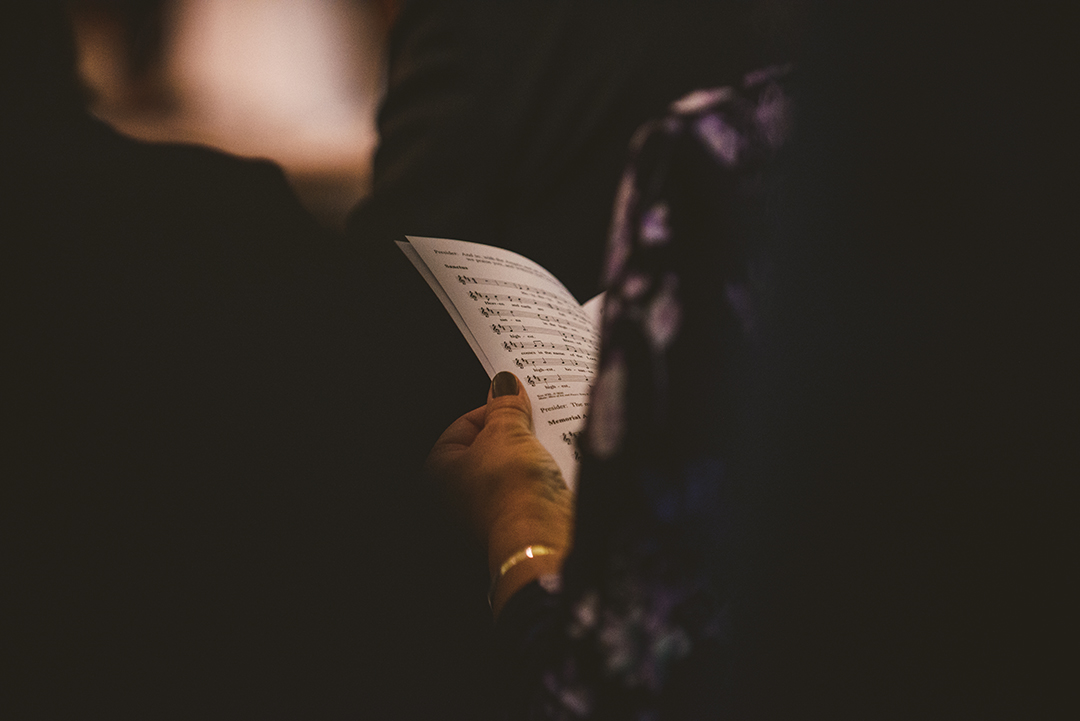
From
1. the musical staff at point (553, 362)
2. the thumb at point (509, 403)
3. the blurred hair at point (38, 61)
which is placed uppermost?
the blurred hair at point (38, 61)

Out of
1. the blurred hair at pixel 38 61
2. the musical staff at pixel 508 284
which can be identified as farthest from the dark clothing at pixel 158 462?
the musical staff at pixel 508 284

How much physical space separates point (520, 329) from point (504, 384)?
0.05 meters

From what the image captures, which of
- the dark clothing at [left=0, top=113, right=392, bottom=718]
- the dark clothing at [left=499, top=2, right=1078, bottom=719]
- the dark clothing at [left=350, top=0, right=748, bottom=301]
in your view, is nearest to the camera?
the dark clothing at [left=499, top=2, right=1078, bottom=719]

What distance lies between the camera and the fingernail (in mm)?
499

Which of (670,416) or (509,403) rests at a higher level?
(670,416)

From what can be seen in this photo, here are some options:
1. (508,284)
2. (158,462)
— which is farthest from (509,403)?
(158,462)

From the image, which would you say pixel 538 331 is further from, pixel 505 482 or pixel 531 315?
pixel 505 482

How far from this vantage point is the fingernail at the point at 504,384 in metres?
0.50

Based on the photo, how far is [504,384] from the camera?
1.65 ft

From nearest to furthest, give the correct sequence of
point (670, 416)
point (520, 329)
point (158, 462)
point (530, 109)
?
point (670, 416)
point (158, 462)
point (520, 329)
point (530, 109)

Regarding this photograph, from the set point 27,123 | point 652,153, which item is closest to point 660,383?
point 652,153

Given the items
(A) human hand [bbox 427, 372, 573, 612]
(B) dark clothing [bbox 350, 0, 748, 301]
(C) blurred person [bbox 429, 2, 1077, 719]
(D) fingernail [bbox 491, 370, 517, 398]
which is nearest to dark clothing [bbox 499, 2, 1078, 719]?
(C) blurred person [bbox 429, 2, 1077, 719]

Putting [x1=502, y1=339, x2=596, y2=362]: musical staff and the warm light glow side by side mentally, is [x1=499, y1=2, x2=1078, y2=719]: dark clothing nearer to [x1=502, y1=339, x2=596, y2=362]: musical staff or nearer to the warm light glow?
[x1=502, y1=339, x2=596, y2=362]: musical staff

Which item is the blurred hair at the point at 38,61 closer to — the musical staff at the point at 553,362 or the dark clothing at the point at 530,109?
the dark clothing at the point at 530,109
